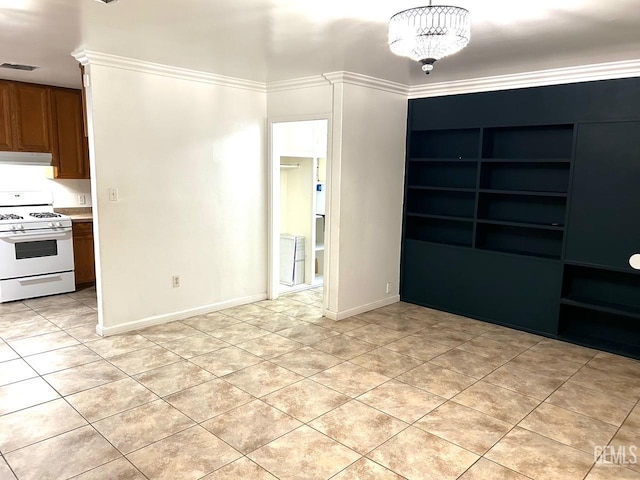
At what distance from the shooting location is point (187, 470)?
233cm

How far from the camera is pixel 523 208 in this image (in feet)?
15.2

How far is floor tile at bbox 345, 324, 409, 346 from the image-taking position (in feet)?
13.7

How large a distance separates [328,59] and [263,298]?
2.76 m

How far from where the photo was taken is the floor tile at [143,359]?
3.49 metres

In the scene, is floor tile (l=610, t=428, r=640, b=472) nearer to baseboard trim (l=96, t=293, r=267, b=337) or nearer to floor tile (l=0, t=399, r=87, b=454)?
floor tile (l=0, t=399, r=87, b=454)

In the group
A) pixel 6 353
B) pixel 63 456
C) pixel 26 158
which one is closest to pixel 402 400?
pixel 63 456

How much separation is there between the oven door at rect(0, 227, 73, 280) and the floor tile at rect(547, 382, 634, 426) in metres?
5.15

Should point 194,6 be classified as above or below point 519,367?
above

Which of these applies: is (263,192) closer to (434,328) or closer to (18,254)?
(434,328)

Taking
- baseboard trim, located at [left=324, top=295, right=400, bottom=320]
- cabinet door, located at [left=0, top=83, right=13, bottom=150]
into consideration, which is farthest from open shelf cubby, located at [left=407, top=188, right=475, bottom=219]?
cabinet door, located at [left=0, top=83, right=13, bottom=150]

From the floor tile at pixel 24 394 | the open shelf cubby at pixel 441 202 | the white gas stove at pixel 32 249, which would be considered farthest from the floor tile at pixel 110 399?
the open shelf cubby at pixel 441 202

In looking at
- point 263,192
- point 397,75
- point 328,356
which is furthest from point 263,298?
point 397,75

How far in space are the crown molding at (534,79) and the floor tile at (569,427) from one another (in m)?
2.72

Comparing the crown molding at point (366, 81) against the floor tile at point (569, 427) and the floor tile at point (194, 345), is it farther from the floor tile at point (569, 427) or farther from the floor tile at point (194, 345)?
the floor tile at point (569, 427)
